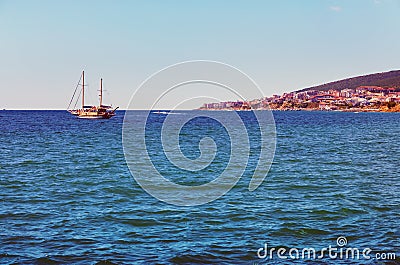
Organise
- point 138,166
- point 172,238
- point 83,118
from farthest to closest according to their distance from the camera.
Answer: point 83,118, point 138,166, point 172,238

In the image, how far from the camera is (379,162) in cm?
3084

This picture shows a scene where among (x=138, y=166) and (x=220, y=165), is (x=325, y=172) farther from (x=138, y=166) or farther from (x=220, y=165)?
(x=138, y=166)

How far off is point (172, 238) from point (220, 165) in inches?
687

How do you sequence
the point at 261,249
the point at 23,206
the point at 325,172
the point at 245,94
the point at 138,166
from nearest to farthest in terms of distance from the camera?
the point at 245,94 < the point at 261,249 < the point at 23,206 < the point at 325,172 < the point at 138,166

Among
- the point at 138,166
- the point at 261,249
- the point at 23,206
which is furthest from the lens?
the point at 138,166

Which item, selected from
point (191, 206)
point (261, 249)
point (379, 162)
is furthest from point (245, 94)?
point (379, 162)

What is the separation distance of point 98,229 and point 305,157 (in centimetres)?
2299

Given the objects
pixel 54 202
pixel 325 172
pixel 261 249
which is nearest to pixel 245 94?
pixel 261 249

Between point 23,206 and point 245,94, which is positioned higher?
point 245,94

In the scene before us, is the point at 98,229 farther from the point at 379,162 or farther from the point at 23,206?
the point at 379,162

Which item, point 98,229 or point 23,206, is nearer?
point 98,229

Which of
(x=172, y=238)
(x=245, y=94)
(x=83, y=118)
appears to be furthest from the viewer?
(x=83, y=118)

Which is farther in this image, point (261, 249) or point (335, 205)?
point (335, 205)

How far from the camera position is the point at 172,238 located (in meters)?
13.3
